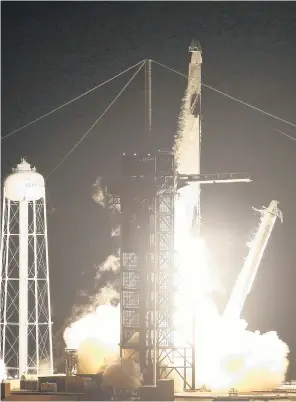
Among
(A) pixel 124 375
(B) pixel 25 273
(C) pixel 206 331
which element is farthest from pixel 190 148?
(A) pixel 124 375

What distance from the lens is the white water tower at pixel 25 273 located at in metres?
45.2

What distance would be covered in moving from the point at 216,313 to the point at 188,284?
442cm

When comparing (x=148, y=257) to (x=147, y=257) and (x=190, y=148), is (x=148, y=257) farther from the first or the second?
(x=190, y=148)

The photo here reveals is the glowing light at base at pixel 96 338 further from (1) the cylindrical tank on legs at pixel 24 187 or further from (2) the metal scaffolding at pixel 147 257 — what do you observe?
(1) the cylindrical tank on legs at pixel 24 187

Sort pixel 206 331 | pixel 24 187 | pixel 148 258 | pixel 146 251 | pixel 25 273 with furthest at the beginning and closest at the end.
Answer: pixel 25 273, pixel 24 187, pixel 206 331, pixel 146 251, pixel 148 258

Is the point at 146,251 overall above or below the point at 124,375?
above

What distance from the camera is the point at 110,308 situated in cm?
4594

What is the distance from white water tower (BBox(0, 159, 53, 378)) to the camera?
45156mm

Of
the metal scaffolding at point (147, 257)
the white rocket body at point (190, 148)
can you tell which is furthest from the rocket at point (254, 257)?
the metal scaffolding at point (147, 257)

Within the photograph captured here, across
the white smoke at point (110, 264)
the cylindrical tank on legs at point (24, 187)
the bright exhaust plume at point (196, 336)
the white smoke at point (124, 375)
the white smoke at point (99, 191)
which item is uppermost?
the white smoke at point (99, 191)

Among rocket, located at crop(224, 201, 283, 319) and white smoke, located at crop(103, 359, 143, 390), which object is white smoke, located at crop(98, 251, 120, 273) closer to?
rocket, located at crop(224, 201, 283, 319)

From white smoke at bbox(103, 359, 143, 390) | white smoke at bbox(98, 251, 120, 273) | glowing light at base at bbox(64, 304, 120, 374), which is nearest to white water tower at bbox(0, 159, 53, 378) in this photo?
glowing light at base at bbox(64, 304, 120, 374)

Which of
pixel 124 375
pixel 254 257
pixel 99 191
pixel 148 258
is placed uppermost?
pixel 99 191

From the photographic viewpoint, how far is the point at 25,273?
45406mm
